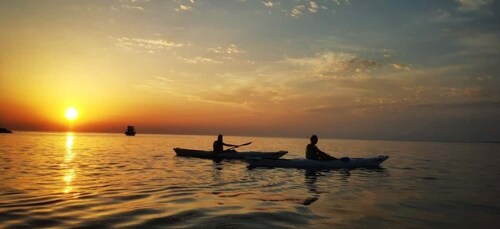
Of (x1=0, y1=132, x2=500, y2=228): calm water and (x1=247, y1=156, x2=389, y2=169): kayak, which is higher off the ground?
(x1=247, y1=156, x2=389, y2=169): kayak

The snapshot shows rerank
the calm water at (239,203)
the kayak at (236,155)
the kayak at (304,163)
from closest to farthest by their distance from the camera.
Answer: the calm water at (239,203)
the kayak at (304,163)
the kayak at (236,155)

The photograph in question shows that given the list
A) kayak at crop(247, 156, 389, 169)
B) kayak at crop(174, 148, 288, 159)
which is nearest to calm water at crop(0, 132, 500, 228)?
kayak at crop(247, 156, 389, 169)

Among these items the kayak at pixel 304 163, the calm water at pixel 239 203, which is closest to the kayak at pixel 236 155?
the kayak at pixel 304 163

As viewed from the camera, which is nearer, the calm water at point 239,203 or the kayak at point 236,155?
the calm water at point 239,203

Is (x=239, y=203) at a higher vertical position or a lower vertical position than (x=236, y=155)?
lower

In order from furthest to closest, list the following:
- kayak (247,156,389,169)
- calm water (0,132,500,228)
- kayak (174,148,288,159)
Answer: kayak (174,148,288,159), kayak (247,156,389,169), calm water (0,132,500,228)

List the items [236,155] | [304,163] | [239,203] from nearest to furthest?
[239,203] < [304,163] < [236,155]

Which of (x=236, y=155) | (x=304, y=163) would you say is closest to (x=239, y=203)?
(x=304, y=163)

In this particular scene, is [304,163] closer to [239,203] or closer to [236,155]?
[236,155]

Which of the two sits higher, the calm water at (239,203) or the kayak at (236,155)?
the kayak at (236,155)

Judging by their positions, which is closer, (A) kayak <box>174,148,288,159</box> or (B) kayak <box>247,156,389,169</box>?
(B) kayak <box>247,156,389,169</box>

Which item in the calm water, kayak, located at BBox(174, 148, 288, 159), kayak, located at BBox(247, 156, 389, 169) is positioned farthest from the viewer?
kayak, located at BBox(174, 148, 288, 159)

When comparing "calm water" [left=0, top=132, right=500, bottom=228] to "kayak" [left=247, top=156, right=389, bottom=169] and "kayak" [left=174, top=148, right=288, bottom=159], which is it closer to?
"kayak" [left=247, top=156, right=389, bottom=169]

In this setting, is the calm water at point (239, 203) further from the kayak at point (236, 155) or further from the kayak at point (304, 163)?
the kayak at point (236, 155)
